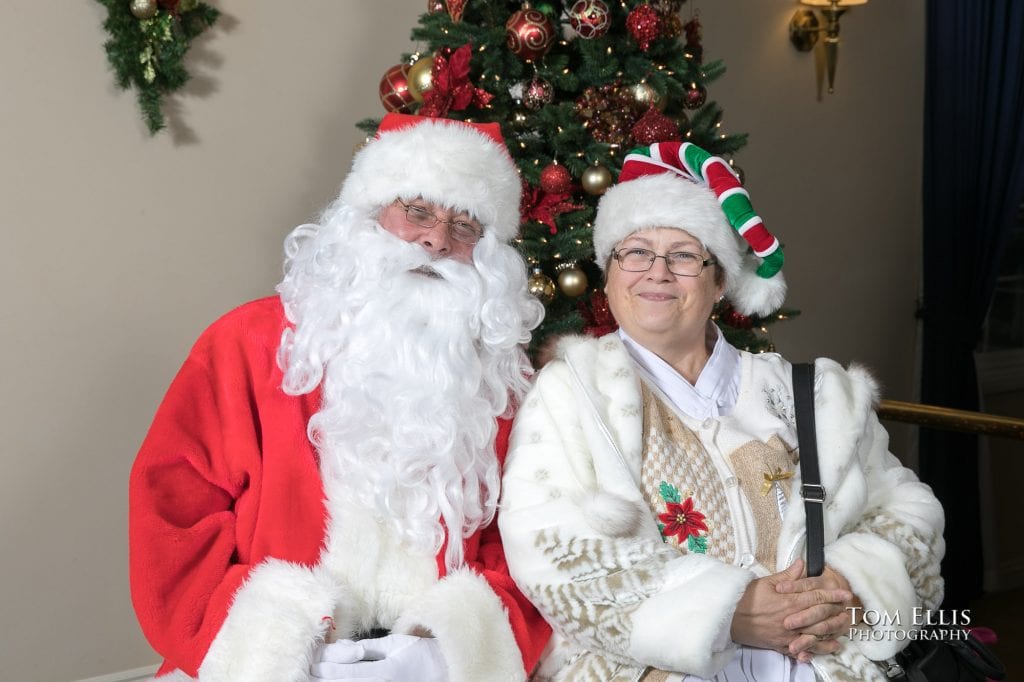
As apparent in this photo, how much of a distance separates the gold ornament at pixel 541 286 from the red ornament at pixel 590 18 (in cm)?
70

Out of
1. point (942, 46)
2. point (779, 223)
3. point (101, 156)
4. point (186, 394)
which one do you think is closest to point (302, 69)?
point (101, 156)

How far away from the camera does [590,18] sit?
2.89m

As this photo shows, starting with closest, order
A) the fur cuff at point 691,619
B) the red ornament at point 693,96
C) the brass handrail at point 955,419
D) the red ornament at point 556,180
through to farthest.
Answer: the fur cuff at point 691,619
the red ornament at point 556,180
the red ornament at point 693,96
the brass handrail at point 955,419

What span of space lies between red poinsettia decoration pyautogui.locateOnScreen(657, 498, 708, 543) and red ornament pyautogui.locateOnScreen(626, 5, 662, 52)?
4.77 feet

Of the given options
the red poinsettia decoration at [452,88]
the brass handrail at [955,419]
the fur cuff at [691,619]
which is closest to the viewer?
the fur cuff at [691,619]

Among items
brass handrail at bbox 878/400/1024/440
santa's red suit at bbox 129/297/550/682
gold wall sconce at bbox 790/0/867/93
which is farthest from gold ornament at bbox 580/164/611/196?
gold wall sconce at bbox 790/0/867/93

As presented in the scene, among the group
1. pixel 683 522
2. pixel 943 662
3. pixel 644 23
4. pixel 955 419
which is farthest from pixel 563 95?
pixel 955 419

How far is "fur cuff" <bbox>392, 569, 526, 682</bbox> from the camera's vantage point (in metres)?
2.02

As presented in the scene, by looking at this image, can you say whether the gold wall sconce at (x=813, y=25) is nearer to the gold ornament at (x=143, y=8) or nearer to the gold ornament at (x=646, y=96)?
the gold ornament at (x=646, y=96)

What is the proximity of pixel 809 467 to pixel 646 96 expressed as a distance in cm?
128

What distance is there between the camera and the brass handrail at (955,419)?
147 inches

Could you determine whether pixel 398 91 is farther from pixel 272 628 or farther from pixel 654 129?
pixel 272 628

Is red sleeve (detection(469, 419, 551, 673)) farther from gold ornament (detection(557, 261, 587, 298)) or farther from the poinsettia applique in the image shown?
gold ornament (detection(557, 261, 587, 298))

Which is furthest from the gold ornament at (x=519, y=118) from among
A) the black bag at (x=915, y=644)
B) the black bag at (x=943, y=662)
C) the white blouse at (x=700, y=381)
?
the black bag at (x=943, y=662)
